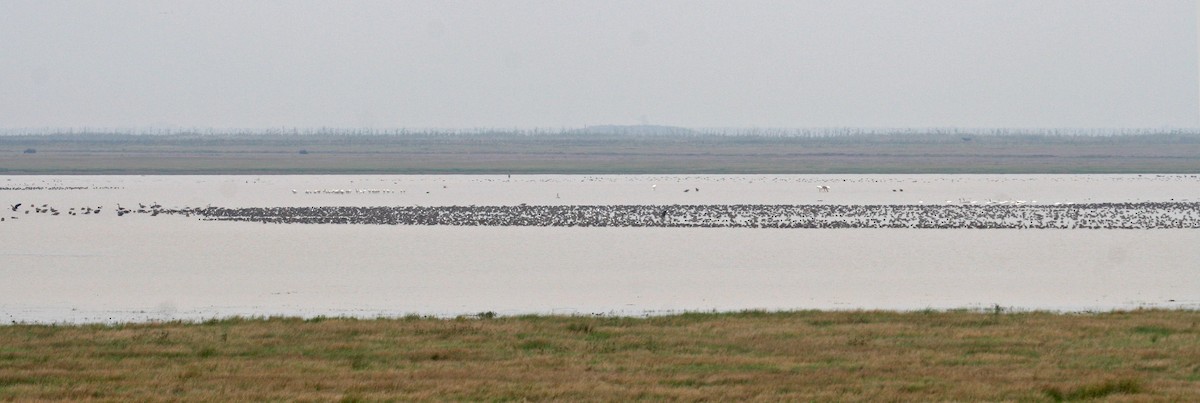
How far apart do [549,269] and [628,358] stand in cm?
1697

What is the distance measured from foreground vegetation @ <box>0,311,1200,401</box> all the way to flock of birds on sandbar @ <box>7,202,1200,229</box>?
30.1 meters

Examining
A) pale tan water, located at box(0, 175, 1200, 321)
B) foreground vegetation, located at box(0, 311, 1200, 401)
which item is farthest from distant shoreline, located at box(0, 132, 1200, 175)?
foreground vegetation, located at box(0, 311, 1200, 401)

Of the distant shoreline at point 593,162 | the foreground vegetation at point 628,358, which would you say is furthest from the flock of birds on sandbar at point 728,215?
the distant shoreline at point 593,162

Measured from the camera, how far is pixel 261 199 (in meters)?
74.9

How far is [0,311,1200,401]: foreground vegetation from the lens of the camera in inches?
555

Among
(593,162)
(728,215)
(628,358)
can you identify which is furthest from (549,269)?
(593,162)

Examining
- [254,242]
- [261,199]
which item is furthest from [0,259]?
[261,199]

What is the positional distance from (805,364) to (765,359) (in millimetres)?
660

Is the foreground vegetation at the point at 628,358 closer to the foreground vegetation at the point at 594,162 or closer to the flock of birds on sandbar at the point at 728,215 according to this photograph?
the flock of birds on sandbar at the point at 728,215

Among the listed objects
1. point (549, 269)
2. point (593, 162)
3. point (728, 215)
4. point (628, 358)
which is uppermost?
point (628, 358)

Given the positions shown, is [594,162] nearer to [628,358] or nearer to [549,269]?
[549,269]

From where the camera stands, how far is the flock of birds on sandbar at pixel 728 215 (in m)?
51.8

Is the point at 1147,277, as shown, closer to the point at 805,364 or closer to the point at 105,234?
the point at 805,364

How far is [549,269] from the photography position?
33.8 meters
